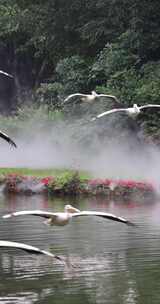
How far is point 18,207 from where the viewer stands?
2514 centimetres

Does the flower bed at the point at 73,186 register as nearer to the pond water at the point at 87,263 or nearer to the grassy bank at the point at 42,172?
the grassy bank at the point at 42,172

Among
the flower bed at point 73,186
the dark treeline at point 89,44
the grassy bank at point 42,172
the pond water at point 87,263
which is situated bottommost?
the pond water at point 87,263

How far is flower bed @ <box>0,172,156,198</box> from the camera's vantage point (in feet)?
90.2

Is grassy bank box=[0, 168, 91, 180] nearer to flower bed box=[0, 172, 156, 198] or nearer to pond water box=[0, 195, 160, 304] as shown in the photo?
flower bed box=[0, 172, 156, 198]

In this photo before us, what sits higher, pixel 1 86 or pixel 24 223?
pixel 1 86

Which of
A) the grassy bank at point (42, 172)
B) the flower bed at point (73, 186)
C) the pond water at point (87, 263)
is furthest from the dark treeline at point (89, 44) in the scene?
the pond water at point (87, 263)

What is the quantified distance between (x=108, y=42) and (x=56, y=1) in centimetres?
391

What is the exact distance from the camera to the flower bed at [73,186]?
27484 mm

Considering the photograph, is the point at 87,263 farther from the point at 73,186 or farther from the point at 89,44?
the point at 89,44

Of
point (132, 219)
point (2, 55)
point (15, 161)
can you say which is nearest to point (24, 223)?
point (132, 219)

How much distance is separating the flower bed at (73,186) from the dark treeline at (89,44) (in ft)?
23.9

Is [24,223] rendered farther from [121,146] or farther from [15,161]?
[15,161]

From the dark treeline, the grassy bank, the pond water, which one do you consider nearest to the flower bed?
the grassy bank

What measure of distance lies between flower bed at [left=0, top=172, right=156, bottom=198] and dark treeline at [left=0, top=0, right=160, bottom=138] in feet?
23.9
